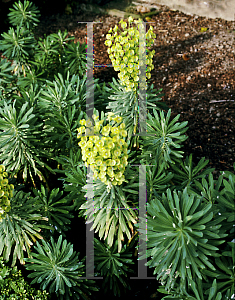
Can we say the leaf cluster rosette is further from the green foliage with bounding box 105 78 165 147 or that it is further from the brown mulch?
the brown mulch

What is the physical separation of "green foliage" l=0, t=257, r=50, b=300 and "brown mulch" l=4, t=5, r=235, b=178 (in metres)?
2.15

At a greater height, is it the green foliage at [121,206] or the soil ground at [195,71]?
the soil ground at [195,71]

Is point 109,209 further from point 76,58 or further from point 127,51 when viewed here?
point 76,58

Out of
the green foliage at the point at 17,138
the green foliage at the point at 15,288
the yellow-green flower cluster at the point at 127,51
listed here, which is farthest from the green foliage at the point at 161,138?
the green foliage at the point at 15,288

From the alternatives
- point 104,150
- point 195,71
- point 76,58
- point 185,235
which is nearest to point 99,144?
point 104,150

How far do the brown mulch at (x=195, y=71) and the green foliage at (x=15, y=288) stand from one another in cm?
215

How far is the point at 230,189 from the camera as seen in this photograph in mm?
1448

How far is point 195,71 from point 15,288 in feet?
11.6

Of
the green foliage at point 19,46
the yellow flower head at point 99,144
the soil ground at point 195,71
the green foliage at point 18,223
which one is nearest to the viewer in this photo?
the yellow flower head at point 99,144

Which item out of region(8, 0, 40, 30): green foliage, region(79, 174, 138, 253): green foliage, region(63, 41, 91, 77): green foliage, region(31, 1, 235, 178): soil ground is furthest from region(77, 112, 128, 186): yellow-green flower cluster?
region(8, 0, 40, 30): green foliage

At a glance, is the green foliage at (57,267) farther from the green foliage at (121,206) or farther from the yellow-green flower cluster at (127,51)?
the yellow-green flower cluster at (127,51)

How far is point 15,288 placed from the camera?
1.90 meters

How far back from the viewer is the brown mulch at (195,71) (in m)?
3.41

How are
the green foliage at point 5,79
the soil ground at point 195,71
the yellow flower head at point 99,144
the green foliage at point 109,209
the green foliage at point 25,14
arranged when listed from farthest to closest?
the soil ground at point 195,71, the green foliage at point 25,14, the green foliage at point 5,79, the green foliage at point 109,209, the yellow flower head at point 99,144
